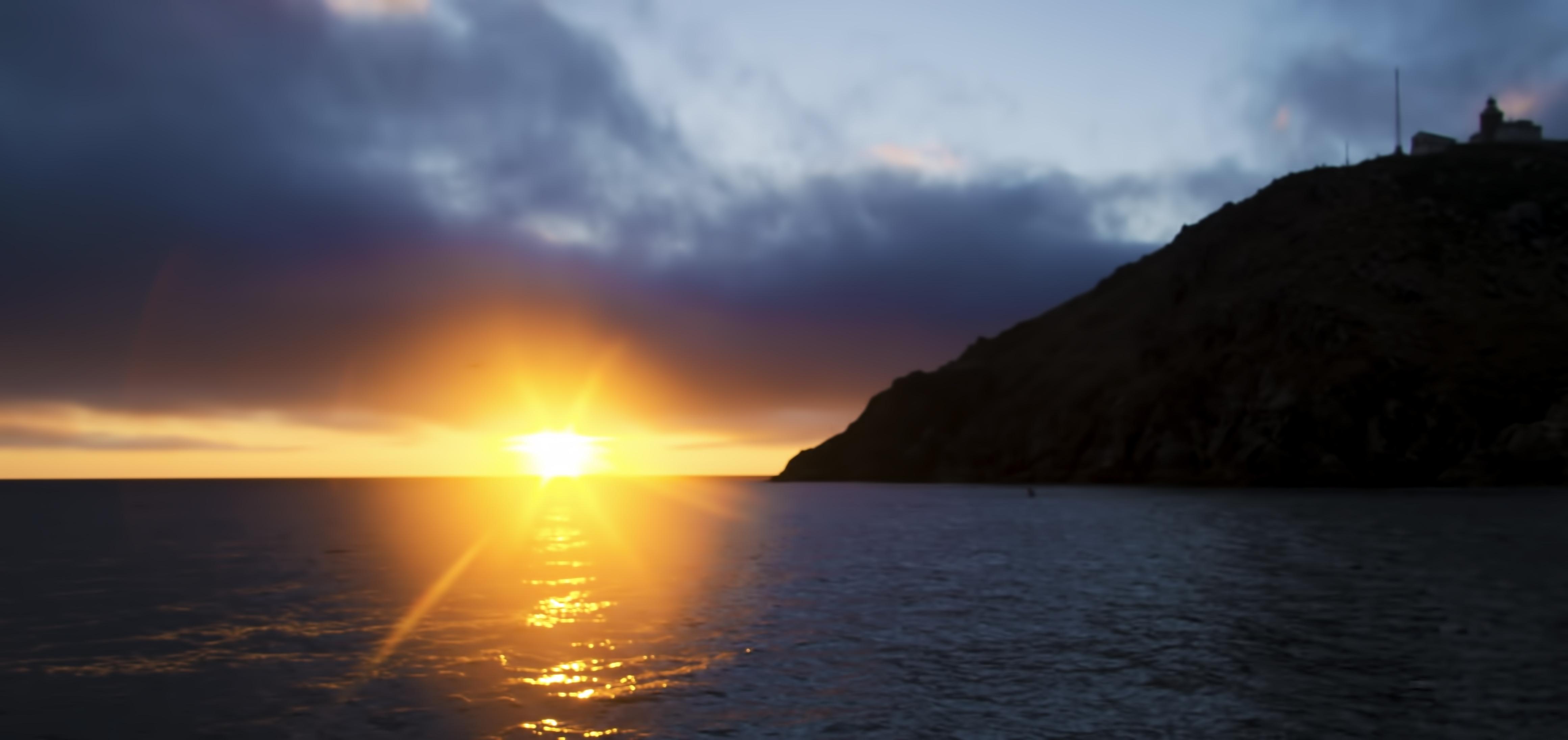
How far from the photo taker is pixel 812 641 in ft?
98.9

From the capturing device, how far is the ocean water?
67.3 feet

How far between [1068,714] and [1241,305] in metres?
186

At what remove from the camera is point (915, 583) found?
152 ft

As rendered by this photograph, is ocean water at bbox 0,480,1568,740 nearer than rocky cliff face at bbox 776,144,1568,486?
Yes

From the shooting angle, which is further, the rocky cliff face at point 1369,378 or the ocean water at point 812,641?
the rocky cliff face at point 1369,378

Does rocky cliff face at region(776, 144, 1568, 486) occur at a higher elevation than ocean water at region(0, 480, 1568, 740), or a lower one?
higher

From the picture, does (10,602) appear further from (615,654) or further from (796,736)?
(796,736)

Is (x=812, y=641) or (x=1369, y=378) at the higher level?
(x=1369, y=378)

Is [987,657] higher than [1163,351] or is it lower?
lower

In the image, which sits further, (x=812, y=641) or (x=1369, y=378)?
(x=1369, y=378)

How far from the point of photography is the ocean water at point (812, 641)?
20.5 m

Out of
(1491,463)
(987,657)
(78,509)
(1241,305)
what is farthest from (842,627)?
(78,509)

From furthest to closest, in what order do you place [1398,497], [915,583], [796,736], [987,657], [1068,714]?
1. [1398,497]
2. [915,583]
3. [987,657]
4. [1068,714]
5. [796,736]

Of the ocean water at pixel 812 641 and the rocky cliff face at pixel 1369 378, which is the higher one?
the rocky cliff face at pixel 1369 378
